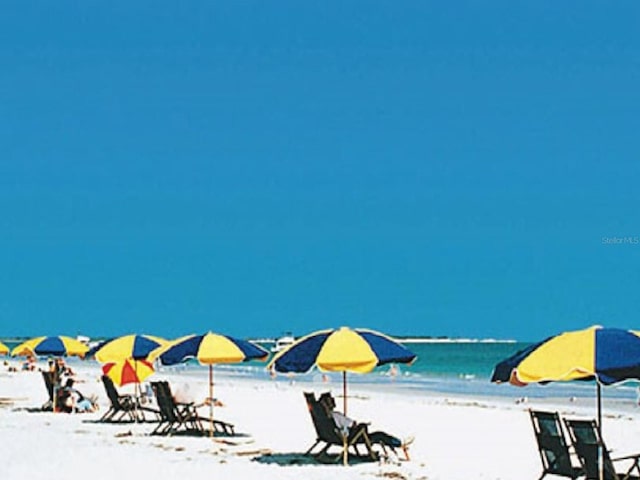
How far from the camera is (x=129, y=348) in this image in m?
16.3

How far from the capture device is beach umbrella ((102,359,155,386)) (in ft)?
58.2

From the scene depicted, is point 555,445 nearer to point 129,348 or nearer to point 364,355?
point 364,355

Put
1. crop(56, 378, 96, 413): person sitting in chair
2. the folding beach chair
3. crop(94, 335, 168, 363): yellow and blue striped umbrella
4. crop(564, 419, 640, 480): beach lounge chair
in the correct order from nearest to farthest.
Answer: crop(564, 419, 640, 480): beach lounge chair → crop(94, 335, 168, 363): yellow and blue striped umbrella → the folding beach chair → crop(56, 378, 96, 413): person sitting in chair

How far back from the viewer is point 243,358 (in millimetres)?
13586

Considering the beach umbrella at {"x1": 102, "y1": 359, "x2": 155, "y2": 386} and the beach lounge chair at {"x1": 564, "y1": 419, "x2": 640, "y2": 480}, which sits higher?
the beach umbrella at {"x1": 102, "y1": 359, "x2": 155, "y2": 386}

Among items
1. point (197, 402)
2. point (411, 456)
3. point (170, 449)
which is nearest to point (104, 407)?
point (197, 402)

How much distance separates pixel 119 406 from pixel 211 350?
4041 millimetres

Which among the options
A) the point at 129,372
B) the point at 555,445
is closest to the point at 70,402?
the point at 129,372

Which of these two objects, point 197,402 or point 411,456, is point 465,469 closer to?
point 411,456

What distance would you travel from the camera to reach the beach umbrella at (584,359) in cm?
798

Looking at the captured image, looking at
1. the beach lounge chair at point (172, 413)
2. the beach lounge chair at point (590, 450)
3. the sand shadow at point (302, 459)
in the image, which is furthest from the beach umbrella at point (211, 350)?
the beach lounge chair at point (590, 450)

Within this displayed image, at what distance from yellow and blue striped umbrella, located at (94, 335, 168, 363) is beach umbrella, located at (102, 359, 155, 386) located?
4.23 ft

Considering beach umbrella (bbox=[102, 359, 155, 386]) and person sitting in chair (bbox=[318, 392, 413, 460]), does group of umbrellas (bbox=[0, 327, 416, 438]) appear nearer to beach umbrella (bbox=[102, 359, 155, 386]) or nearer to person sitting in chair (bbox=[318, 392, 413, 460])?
beach umbrella (bbox=[102, 359, 155, 386])

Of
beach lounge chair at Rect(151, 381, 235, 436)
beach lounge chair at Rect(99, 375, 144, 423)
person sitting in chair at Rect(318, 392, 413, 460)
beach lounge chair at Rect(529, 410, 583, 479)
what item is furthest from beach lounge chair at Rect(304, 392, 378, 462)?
beach lounge chair at Rect(99, 375, 144, 423)
